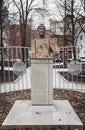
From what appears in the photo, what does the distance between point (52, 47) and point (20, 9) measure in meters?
20.7

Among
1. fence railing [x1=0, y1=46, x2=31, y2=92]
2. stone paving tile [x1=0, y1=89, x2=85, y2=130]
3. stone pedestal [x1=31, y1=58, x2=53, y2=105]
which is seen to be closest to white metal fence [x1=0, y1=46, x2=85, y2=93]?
fence railing [x1=0, y1=46, x2=31, y2=92]

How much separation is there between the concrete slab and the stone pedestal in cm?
18

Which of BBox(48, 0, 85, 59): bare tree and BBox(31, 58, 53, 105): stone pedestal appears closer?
BBox(31, 58, 53, 105): stone pedestal

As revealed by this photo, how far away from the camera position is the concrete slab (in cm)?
499

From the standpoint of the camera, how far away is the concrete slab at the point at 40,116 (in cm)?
499

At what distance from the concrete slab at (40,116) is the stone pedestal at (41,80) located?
0.18 meters

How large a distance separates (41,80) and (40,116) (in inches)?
34.0

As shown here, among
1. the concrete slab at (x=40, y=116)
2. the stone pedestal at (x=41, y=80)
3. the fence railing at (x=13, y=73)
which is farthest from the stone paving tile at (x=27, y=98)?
the fence railing at (x=13, y=73)

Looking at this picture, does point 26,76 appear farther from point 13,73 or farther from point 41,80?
point 41,80

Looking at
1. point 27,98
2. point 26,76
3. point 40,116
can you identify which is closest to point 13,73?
point 26,76

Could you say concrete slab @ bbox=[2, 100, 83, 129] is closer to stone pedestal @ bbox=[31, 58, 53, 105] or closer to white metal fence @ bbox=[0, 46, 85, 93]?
stone pedestal @ bbox=[31, 58, 53, 105]

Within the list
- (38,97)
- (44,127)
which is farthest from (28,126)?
(38,97)

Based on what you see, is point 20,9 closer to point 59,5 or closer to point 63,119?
point 59,5

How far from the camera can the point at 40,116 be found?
543 centimetres
